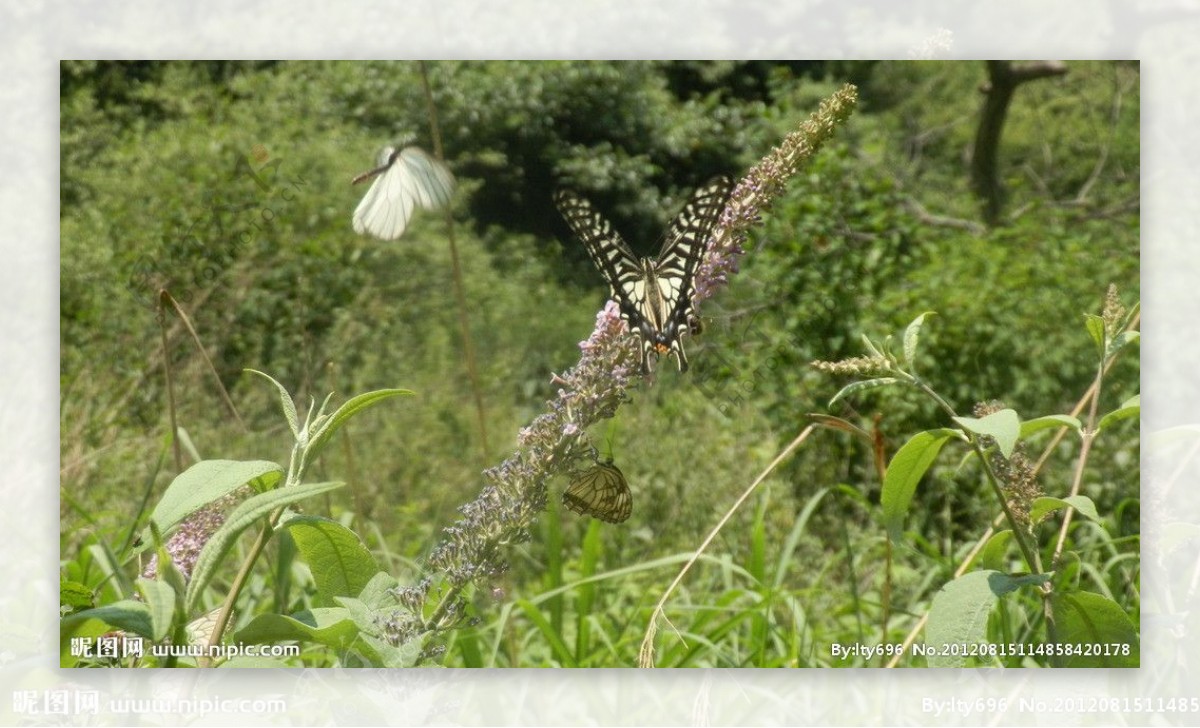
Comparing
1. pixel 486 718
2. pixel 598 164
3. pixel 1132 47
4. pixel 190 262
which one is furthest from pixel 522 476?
pixel 1132 47

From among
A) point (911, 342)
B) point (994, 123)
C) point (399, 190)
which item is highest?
point (994, 123)

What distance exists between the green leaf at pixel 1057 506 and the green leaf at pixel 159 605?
100cm

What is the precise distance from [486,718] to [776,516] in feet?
3.61

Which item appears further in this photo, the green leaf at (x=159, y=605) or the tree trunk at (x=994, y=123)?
the tree trunk at (x=994, y=123)

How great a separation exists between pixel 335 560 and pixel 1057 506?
35.4 inches

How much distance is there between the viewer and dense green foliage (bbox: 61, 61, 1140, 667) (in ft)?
8.82

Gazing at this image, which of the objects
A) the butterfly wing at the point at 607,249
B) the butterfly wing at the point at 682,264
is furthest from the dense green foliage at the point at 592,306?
the butterfly wing at the point at 682,264

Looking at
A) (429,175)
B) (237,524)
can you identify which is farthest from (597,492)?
(237,524)

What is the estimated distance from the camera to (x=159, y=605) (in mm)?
905

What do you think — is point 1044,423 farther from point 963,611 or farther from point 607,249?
point 607,249

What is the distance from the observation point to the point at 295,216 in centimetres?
283

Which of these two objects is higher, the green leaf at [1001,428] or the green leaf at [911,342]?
the green leaf at [911,342]

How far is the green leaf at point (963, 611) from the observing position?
50.3 inches

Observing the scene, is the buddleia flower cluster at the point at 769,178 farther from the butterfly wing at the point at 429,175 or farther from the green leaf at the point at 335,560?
the butterfly wing at the point at 429,175
